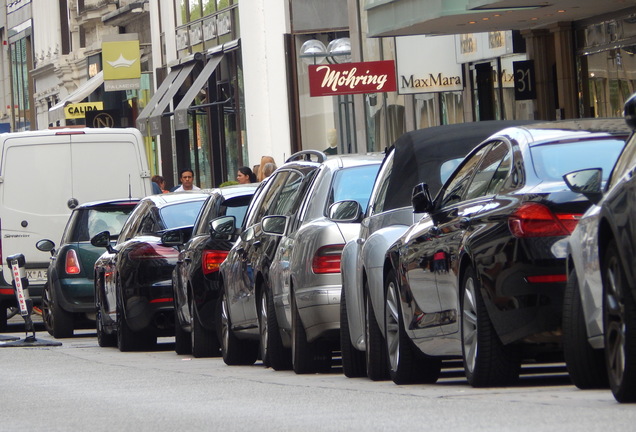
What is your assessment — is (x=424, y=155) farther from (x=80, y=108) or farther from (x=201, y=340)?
(x=80, y=108)

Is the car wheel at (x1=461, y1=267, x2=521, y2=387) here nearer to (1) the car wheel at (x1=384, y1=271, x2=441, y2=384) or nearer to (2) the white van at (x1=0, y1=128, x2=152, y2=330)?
(1) the car wheel at (x1=384, y1=271, x2=441, y2=384)

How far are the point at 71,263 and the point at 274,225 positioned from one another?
27.6ft

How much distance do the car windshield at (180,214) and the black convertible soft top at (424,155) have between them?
686 cm

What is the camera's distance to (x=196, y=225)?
16500 mm

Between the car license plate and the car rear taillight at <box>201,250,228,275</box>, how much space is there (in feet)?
27.9

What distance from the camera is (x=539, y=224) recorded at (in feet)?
28.8

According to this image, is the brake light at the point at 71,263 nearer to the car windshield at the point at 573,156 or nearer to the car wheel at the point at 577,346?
the car windshield at the point at 573,156

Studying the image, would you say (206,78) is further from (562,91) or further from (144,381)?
(144,381)

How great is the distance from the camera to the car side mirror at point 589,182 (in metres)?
8.34

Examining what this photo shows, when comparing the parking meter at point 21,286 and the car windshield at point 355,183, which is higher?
the car windshield at point 355,183

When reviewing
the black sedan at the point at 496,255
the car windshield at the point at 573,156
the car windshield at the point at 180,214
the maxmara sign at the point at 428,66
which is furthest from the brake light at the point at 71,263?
the car windshield at the point at 573,156

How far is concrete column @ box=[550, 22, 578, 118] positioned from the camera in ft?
86.0

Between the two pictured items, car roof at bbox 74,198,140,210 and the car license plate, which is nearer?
car roof at bbox 74,198,140,210

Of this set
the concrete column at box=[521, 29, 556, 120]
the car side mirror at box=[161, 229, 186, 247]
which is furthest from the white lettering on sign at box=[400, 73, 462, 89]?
the car side mirror at box=[161, 229, 186, 247]
